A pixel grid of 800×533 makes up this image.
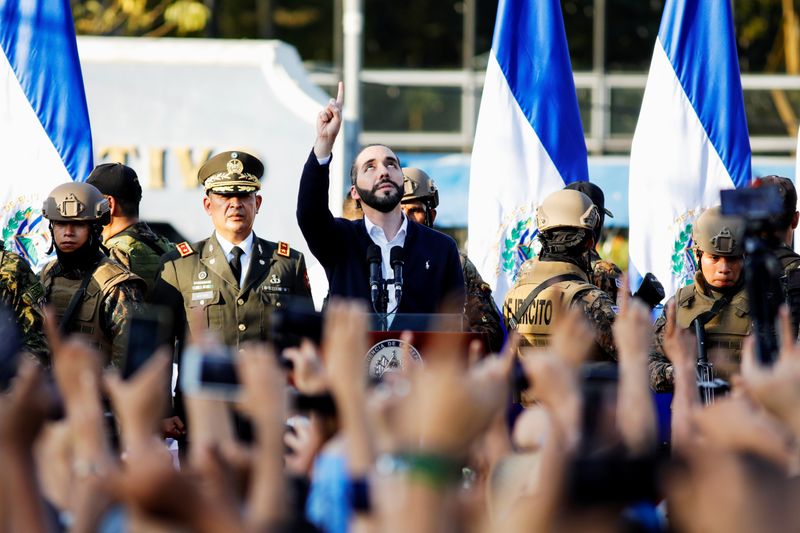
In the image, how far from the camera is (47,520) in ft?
10.1

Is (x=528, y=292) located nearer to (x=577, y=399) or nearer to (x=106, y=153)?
(x=577, y=399)

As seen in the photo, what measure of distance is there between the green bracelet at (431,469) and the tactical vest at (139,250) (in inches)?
227

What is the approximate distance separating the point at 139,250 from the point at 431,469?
19.8 feet

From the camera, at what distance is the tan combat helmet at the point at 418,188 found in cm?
881

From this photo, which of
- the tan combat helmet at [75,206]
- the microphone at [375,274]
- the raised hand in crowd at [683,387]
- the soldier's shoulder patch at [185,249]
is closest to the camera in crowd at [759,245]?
the raised hand in crowd at [683,387]

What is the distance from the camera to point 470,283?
8195 mm

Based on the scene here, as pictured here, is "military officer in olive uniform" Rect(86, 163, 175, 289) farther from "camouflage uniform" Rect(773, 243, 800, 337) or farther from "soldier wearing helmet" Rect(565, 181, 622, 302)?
"camouflage uniform" Rect(773, 243, 800, 337)

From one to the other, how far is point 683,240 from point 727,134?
1046mm

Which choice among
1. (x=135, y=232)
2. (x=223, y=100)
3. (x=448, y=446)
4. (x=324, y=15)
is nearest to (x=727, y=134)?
(x=135, y=232)

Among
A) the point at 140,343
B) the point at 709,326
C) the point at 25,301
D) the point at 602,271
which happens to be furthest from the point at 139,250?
the point at 140,343

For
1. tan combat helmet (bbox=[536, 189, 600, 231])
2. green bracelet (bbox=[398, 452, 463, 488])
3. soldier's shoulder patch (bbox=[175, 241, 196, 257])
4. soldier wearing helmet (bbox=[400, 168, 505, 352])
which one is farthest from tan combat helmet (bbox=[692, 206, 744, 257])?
green bracelet (bbox=[398, 452, 463, 488])

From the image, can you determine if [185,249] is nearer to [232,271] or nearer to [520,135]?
[232,271]

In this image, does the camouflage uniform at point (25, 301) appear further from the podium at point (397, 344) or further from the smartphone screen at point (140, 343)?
the smartphone screen at point (140, 343)

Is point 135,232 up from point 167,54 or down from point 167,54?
down
